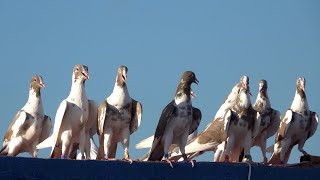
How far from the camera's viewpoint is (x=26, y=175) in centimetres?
1541

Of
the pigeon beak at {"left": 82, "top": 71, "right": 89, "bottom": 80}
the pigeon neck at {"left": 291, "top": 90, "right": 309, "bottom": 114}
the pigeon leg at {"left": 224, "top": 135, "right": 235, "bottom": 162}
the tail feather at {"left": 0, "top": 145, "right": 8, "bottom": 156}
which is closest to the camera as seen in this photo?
the pigeon beak at {"left": 82, "top": 71, "right": 89, "bottom": 80}

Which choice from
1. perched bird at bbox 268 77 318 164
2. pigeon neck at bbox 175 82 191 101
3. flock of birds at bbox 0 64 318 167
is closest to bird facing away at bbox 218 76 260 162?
flock of birds at bbox 0 64 318 167

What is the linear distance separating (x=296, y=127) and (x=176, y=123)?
421 cm

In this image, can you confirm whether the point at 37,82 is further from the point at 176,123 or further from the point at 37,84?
the point at 176,123

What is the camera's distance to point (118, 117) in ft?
65.6

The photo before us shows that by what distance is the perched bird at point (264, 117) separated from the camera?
22.5 m

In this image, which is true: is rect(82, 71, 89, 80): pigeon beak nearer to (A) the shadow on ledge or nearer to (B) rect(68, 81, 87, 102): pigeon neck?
(B) rect(68, 81, 87, 102): pigeon neck

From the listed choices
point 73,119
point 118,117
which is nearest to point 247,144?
point 118,117

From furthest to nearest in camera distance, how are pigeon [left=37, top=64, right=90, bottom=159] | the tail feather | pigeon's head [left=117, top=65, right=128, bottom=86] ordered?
the tail feather
pigeon's head [left=117, top=65, right=128, bottom=86]
pigeon [left=37, top=64, right=90, bottom=159]

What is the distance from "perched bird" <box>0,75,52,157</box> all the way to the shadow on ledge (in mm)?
4187

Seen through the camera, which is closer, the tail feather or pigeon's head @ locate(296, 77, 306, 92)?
the tail feather

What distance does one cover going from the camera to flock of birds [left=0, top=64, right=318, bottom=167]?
1942 cm

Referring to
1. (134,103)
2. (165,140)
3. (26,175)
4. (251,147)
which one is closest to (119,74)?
(134,103)

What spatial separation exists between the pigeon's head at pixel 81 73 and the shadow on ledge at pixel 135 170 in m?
3.31
